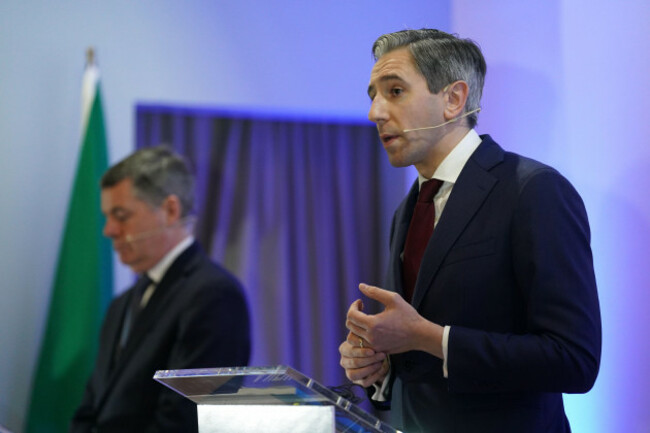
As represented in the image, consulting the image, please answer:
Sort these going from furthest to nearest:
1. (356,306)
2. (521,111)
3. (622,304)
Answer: (521,111)
(622,304)
(356,306)

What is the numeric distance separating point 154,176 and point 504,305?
2.38 metres

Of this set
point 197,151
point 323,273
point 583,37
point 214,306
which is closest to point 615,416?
point 583,37

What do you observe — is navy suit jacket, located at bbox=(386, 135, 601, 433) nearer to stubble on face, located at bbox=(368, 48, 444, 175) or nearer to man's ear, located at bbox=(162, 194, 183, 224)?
stubble on face, located at bbox=(368, 48, 444, 175)

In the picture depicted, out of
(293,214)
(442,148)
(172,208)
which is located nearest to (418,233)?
(442,148)

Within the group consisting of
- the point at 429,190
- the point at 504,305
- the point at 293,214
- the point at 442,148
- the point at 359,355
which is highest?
the point at 442,148

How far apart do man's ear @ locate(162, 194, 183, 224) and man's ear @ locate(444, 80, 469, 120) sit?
2027mm

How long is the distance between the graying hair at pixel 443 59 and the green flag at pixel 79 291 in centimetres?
266

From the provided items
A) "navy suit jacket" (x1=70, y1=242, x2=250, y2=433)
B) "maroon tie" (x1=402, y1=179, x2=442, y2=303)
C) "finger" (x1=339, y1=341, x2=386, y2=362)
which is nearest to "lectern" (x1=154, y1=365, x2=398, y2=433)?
"finger" (x1=339, y1=341, x2=386, y2=362)

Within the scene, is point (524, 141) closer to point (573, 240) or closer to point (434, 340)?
point (573, 240)

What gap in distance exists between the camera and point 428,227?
6.51 ft

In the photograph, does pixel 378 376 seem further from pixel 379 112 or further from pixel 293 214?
pixel 293 214

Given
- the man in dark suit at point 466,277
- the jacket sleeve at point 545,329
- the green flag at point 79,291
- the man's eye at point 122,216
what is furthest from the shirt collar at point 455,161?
the green flag at point 79,291

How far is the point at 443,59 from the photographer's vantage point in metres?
2.04

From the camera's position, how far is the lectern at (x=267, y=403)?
133 centimetres
